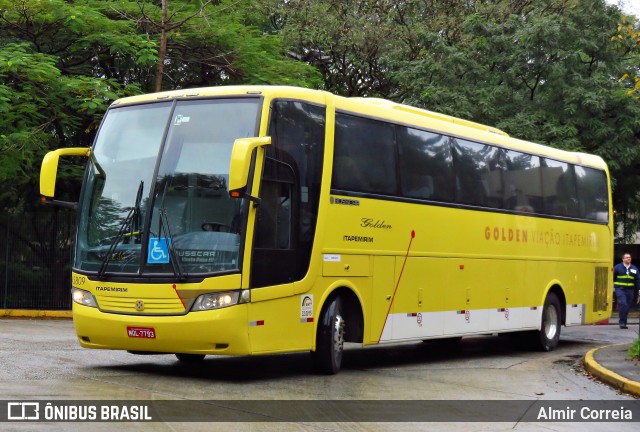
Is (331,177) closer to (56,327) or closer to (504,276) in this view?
(504,276)

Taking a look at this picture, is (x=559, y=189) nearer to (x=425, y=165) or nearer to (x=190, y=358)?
(x=425, y=165)

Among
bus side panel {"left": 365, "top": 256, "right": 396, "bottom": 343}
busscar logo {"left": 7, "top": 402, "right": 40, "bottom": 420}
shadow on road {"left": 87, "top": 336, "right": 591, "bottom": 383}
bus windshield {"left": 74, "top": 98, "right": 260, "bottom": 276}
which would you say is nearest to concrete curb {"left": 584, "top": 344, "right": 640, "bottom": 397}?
shadow on road {"left": 87, "top": 336, "right": 591, "bottom": 383}

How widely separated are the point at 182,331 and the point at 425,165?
17.6 feet

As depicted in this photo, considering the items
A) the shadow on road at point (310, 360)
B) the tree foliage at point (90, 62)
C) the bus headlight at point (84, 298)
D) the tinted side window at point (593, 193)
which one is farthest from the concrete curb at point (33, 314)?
the bus headlight at point (84, 298)

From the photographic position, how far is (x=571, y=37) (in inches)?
1162

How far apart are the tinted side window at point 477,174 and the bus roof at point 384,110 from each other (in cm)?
21

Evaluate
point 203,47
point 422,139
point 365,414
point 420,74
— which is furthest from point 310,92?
point 420,74

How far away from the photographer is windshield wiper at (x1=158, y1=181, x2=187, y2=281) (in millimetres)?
11648

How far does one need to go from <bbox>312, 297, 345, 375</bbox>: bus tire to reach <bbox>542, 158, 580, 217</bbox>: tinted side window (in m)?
7.33

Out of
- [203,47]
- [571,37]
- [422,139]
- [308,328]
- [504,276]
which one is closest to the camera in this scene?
[308,328]

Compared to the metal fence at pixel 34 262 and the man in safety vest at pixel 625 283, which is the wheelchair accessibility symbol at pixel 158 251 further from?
the man in safety vest at pixel 625 283

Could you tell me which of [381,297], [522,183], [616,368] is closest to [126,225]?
[381,297]

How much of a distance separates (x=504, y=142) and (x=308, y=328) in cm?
696

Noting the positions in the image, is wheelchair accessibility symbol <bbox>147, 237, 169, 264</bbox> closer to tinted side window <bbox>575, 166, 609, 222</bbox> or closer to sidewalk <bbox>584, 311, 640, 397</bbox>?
sidewalk <bbox>584, 311, 640, 397</bbox>
